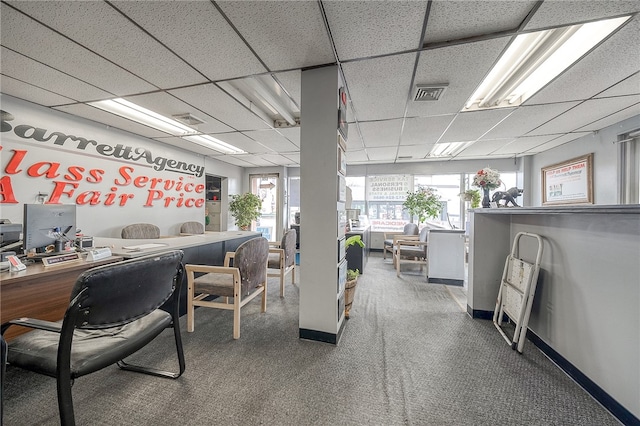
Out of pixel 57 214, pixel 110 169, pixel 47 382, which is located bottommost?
pixel 47 382

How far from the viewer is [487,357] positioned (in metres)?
1.91

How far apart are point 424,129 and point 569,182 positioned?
324 cm

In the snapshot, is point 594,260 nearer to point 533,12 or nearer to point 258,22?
point 533,12

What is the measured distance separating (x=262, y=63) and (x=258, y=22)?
1.58ft

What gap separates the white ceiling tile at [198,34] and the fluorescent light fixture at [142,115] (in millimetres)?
1680

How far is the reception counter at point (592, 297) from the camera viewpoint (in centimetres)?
130

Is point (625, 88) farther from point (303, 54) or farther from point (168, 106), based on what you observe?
point (168, 106)

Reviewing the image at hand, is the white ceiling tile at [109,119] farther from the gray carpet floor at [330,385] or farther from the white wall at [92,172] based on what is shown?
the gray carpet floor at [330,385]

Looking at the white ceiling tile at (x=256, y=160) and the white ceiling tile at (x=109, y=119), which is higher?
the white ceiling tile at (x=256, y=160)

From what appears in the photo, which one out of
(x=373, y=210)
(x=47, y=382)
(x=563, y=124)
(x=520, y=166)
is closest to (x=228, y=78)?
(x=47, y=382)

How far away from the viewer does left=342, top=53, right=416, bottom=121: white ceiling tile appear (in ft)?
6.89

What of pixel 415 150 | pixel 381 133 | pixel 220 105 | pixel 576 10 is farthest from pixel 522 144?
pixel 220 105

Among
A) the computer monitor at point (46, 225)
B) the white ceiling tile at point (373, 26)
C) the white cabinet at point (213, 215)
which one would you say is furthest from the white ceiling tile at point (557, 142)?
the white cabinet at point (213, 215)

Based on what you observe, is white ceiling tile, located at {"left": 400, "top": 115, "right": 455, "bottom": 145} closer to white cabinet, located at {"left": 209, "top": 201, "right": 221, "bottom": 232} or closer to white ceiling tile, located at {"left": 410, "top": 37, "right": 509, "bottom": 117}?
white ceiling tile, located at {"left": 410, "top": 37, "right": 509, "bottom": 117}
